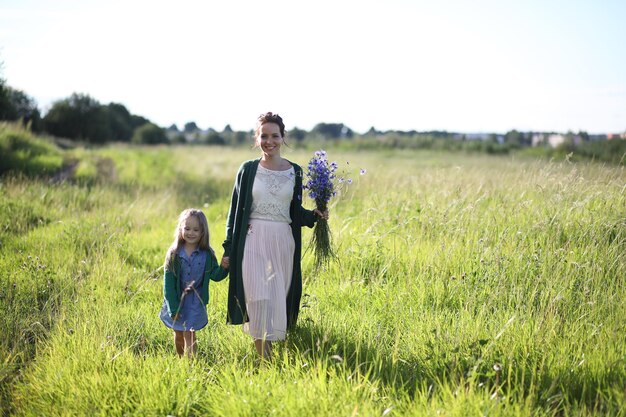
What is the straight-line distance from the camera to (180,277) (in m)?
4.34

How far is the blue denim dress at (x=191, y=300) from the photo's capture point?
425 cm

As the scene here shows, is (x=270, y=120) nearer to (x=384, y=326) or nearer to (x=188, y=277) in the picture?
(x=188, y=277)

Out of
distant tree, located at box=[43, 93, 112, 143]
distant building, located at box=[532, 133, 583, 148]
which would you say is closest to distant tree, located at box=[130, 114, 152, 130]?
distant tree, located at box=[43, 93, 112, 143]

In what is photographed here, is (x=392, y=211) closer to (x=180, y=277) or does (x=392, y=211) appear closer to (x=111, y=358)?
(x=180, y=277)

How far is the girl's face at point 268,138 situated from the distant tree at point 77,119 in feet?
169

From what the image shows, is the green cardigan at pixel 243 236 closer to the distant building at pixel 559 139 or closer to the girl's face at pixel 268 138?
the girl's face at pixel 268 138

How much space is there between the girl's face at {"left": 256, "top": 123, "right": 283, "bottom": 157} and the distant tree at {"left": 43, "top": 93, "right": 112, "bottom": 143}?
5143 centimetres

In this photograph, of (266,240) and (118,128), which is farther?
(118,128)

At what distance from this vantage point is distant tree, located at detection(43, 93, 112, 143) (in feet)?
168

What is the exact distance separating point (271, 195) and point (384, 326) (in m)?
1.51

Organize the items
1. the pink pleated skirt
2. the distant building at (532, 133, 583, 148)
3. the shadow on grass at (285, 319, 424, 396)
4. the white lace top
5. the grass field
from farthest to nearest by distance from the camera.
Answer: the distant building at (532, 133, 583, 148) → the white lace top → the pink pleated skirt → the shadow on grass at (285, 319, 424, 396) → the grass field

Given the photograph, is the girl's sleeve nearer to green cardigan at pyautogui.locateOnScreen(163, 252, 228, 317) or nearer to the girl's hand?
green cardigan at pyautogui.locateOnScreen(163, 252, 228, 317)

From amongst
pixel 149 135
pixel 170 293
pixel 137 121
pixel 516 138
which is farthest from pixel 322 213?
pixel 137 121

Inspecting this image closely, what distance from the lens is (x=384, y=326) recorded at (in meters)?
4.49
